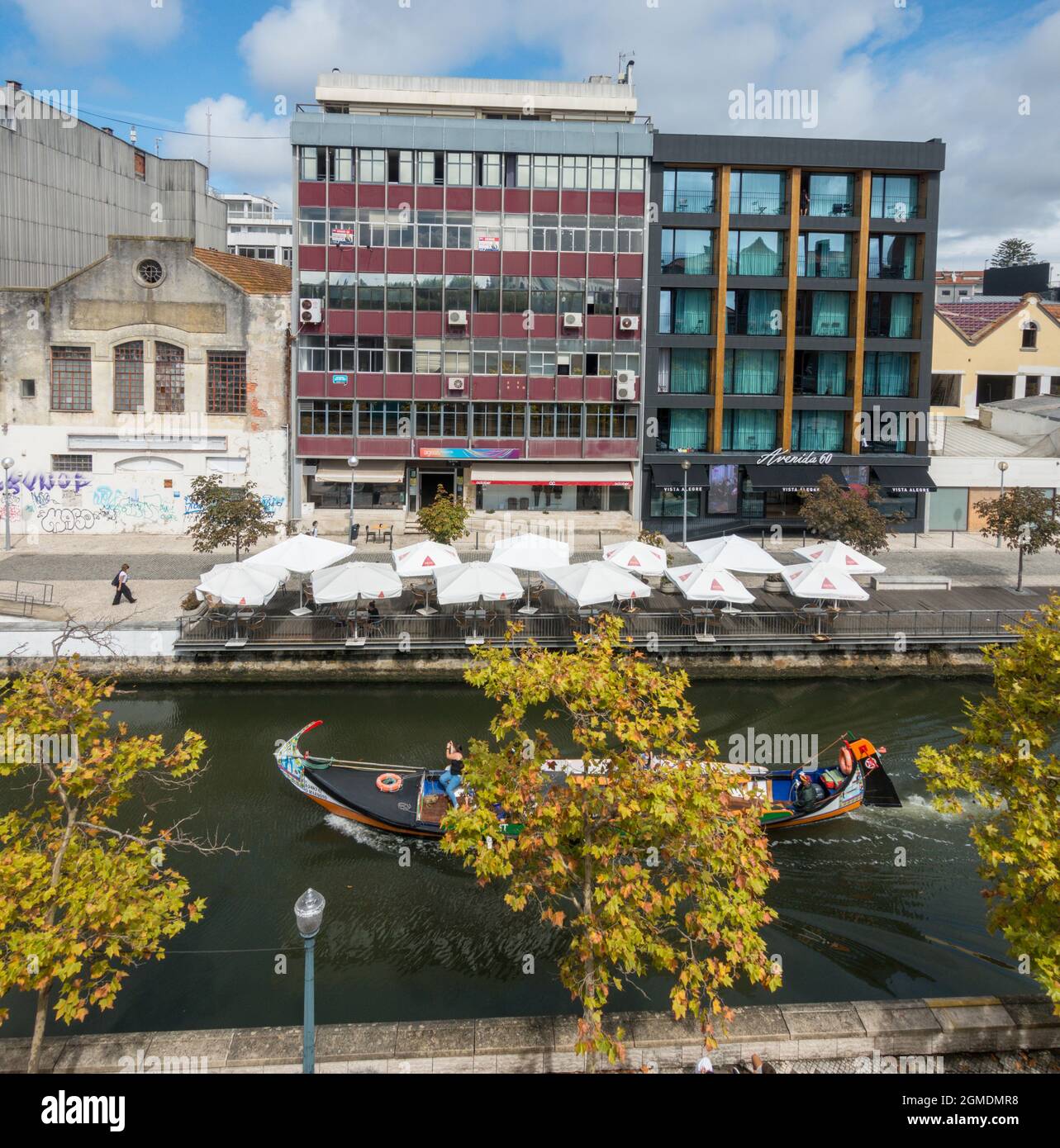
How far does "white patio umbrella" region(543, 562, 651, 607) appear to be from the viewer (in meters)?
29.8

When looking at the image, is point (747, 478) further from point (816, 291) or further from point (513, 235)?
point (513, 235)

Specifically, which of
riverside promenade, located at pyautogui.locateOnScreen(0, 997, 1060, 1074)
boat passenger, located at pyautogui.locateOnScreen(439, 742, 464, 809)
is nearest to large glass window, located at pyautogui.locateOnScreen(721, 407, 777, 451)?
boat passenger, located at pyautogui.locateOnScreen(439, 742, 464, 809)

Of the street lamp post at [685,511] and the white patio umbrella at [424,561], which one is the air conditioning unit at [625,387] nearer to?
the street lamp post at [685,511]

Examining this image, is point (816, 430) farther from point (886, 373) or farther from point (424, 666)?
point (424, 666)

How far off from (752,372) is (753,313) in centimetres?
313

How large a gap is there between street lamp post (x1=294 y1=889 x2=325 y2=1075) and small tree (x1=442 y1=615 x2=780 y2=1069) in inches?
81.9

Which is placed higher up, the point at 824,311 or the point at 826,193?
the point at 826,193

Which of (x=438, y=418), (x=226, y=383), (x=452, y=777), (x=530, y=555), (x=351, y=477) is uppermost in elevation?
Answer: (x=226, y=383)

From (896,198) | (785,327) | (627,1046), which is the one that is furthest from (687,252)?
(627,1046)

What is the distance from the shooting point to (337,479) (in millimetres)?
49188

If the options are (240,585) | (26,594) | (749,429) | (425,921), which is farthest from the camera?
(749,429)

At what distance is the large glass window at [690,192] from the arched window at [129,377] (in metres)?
28.1

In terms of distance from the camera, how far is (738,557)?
33.8 metres
